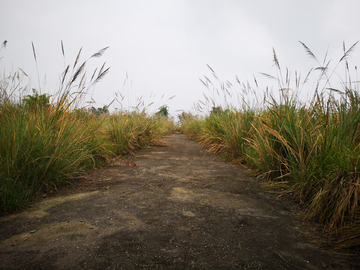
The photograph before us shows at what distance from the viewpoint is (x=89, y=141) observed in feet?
8.87

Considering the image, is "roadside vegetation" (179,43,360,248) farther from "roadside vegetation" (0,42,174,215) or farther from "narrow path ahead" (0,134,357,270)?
"roadside vegetation" (0,42,174,215)

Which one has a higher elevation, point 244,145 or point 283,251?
point 244,145

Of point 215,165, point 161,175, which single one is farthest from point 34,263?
point 215,165

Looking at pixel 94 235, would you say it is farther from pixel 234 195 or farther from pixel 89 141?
pixel 89 141

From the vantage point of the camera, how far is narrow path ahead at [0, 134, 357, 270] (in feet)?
3.24

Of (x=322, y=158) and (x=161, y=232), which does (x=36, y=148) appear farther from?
(x=322, y=158)

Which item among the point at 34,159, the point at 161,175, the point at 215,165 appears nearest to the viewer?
the point at 34,159

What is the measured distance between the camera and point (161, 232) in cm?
122

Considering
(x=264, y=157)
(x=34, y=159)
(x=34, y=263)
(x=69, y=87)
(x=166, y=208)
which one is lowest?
(x=34, y=263)

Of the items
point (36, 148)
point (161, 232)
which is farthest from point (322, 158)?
point (36, 148)

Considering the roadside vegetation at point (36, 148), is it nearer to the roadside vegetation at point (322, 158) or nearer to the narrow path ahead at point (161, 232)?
the narrow path ahead at point (161, 232)

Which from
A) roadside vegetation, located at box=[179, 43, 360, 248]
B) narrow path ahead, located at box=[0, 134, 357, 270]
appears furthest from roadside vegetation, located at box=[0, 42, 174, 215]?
roadside vegetation, located at box=[179, 43, 360, 248]

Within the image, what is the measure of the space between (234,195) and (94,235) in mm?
1182

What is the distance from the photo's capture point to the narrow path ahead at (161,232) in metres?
0.99
